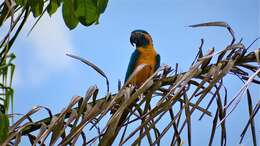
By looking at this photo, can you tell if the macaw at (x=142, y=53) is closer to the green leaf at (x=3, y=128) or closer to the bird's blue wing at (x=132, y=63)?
the bird's blue wing at (x=132, y=63)

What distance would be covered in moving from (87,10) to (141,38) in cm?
124

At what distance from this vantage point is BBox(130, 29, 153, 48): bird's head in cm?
198

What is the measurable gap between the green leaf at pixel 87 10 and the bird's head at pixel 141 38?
1.19 metres

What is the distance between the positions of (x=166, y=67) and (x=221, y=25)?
0.11 m

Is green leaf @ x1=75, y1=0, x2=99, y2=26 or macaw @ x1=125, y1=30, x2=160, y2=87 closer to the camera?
green leaf @ x1=75, y1=0, x2=99, y2=26

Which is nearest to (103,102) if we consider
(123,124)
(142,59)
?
(123,124)

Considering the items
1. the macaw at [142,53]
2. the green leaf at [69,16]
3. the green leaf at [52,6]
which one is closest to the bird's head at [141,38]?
the macaw at [142,53]

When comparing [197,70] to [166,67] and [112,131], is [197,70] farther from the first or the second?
[112,131]

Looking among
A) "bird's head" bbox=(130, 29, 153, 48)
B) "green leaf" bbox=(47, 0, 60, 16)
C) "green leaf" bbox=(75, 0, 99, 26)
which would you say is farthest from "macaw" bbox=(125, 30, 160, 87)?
"green leaf" bbox=(75, 0, 99, 26)

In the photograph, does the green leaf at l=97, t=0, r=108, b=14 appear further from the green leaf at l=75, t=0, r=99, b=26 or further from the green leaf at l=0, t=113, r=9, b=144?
the green leaf at l=0, t=113, r=9, b=144

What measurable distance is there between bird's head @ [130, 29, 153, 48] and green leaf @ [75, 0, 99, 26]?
1193 mm

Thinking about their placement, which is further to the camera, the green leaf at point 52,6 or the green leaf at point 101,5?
the green leaf at point 52,6

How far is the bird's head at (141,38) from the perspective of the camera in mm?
1983

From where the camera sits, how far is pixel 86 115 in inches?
26.3
